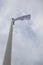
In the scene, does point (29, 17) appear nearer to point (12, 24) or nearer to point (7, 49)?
point (12, 24)

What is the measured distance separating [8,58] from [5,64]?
1751mm

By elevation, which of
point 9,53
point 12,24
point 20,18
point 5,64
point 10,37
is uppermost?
point 20,18

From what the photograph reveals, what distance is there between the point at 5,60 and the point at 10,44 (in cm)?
485

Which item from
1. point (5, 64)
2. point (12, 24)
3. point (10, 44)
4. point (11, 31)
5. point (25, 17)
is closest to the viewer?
point (5, 64)

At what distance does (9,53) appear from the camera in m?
44.3

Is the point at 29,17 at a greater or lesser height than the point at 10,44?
greater

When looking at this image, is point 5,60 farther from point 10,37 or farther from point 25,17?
point 25,17

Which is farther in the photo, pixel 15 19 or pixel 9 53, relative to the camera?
pixel 15 19

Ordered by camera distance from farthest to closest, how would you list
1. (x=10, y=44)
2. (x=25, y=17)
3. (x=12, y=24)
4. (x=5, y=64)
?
(x=25, y=17), (x=12, y=24), (x=10, y=44), (x=5, y=64)

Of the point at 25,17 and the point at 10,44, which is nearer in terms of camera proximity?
the point at 10,44

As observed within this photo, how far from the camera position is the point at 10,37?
47.3 metres

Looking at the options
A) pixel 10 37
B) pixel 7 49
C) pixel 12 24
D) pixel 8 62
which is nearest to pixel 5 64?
pixel 8 62

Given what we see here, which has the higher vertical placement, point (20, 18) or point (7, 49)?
point (20, 18)

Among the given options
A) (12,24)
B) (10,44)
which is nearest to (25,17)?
(12,24)
